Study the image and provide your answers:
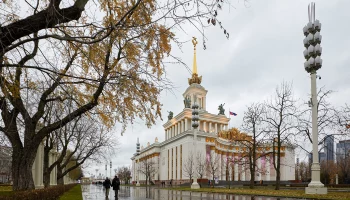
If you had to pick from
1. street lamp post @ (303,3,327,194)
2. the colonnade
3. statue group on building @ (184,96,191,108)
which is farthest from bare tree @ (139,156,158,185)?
street lamp post @ (303,3,327,194)

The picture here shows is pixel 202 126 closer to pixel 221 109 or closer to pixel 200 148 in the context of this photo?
pixel 221 109

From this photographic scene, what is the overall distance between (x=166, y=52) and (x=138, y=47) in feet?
3.28

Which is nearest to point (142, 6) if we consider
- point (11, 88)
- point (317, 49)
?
point (11, 88)

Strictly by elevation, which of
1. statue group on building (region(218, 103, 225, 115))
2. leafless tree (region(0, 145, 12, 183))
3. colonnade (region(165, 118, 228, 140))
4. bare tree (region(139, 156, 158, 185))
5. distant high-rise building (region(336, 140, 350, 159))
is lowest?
bare tree (region(139, 156, 158, 185))

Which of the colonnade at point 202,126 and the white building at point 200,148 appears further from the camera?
the colonnade at point 202,126

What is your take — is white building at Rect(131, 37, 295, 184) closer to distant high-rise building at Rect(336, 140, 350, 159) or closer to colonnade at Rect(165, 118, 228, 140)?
colonnade at Rect(165, 118, 228, 140)

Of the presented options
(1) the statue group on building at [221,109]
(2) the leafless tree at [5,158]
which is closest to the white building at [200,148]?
(1) the statue group on building at [221,109]

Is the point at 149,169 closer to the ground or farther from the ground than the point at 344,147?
closer to the ground

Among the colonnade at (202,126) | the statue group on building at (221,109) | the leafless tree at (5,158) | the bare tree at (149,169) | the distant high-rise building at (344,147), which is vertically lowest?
the bare tree at (149,169)

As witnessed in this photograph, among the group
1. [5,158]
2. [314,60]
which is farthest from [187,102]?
[314,60]

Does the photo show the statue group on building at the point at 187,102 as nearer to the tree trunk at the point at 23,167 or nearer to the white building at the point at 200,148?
the white building at the point at 200,148

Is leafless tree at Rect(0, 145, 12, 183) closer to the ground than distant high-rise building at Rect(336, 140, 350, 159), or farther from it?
closer to the ground

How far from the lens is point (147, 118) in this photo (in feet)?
34.7

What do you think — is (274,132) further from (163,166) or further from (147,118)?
(163,166)
